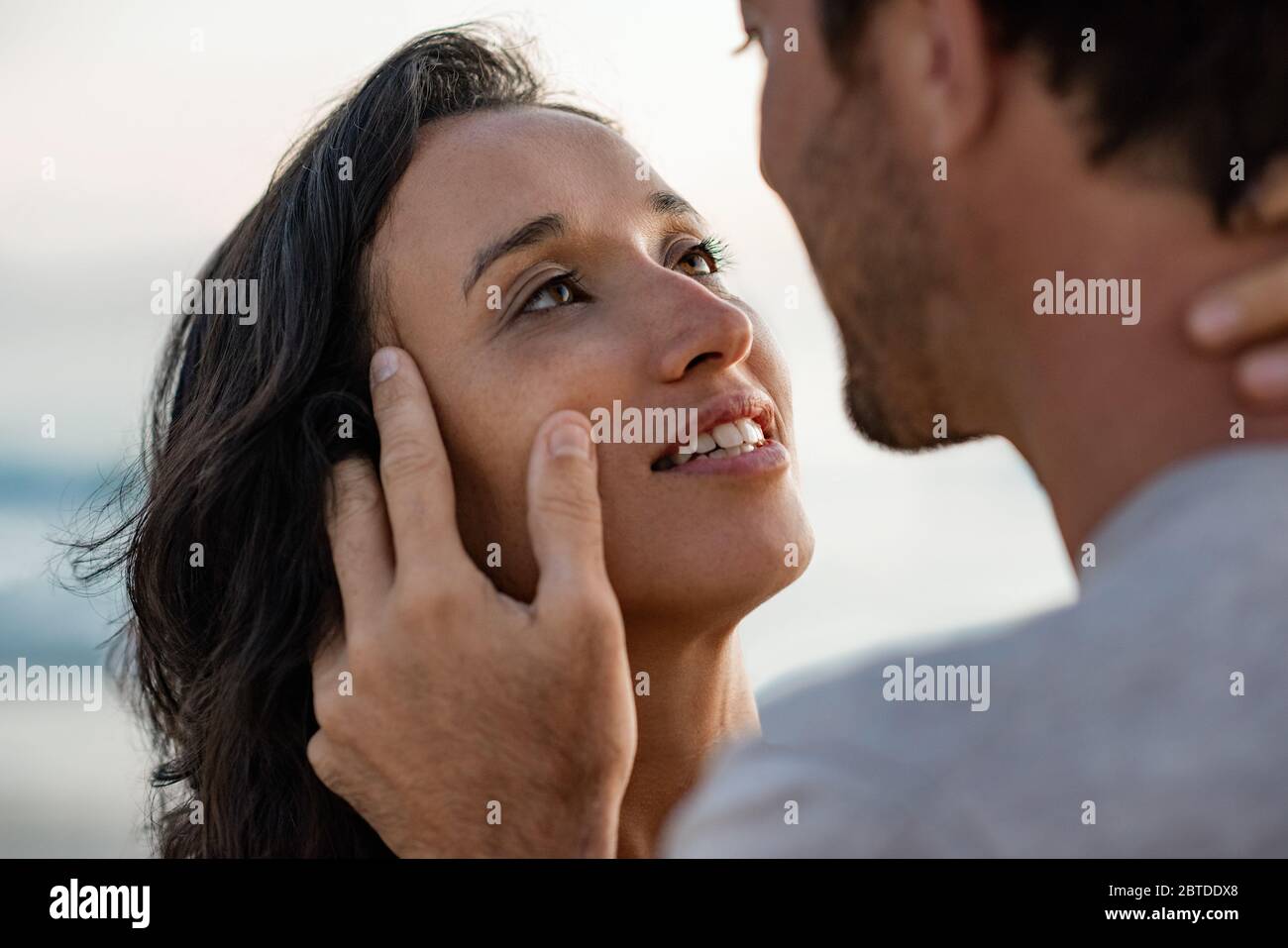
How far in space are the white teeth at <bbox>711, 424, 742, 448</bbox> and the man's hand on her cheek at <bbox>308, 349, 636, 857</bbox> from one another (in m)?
0.30

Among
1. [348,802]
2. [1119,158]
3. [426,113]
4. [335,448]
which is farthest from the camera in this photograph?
[426,113]

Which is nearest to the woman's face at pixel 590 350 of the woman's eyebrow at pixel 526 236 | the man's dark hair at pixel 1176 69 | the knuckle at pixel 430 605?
the woman's eyebrow at pixel 526 236

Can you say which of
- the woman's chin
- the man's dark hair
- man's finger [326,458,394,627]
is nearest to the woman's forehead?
man's finger [326,458,394,627]

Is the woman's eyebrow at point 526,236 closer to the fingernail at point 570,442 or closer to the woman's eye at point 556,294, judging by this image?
the woman's eye at point 556,294

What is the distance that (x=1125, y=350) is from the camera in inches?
68.7

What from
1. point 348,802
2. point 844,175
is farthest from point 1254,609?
point 348,802

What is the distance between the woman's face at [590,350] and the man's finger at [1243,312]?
4.27ft

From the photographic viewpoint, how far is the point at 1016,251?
6.03ft

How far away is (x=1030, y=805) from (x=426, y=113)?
8.89 ft

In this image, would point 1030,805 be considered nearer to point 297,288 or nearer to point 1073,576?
point 1073,576

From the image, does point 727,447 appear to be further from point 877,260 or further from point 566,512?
point 877,260

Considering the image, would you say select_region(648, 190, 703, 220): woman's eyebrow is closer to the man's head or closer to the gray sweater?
the man's head

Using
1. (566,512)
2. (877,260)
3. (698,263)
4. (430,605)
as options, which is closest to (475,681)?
(430,605)

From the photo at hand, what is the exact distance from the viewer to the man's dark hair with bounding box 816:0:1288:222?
1.75 metres
